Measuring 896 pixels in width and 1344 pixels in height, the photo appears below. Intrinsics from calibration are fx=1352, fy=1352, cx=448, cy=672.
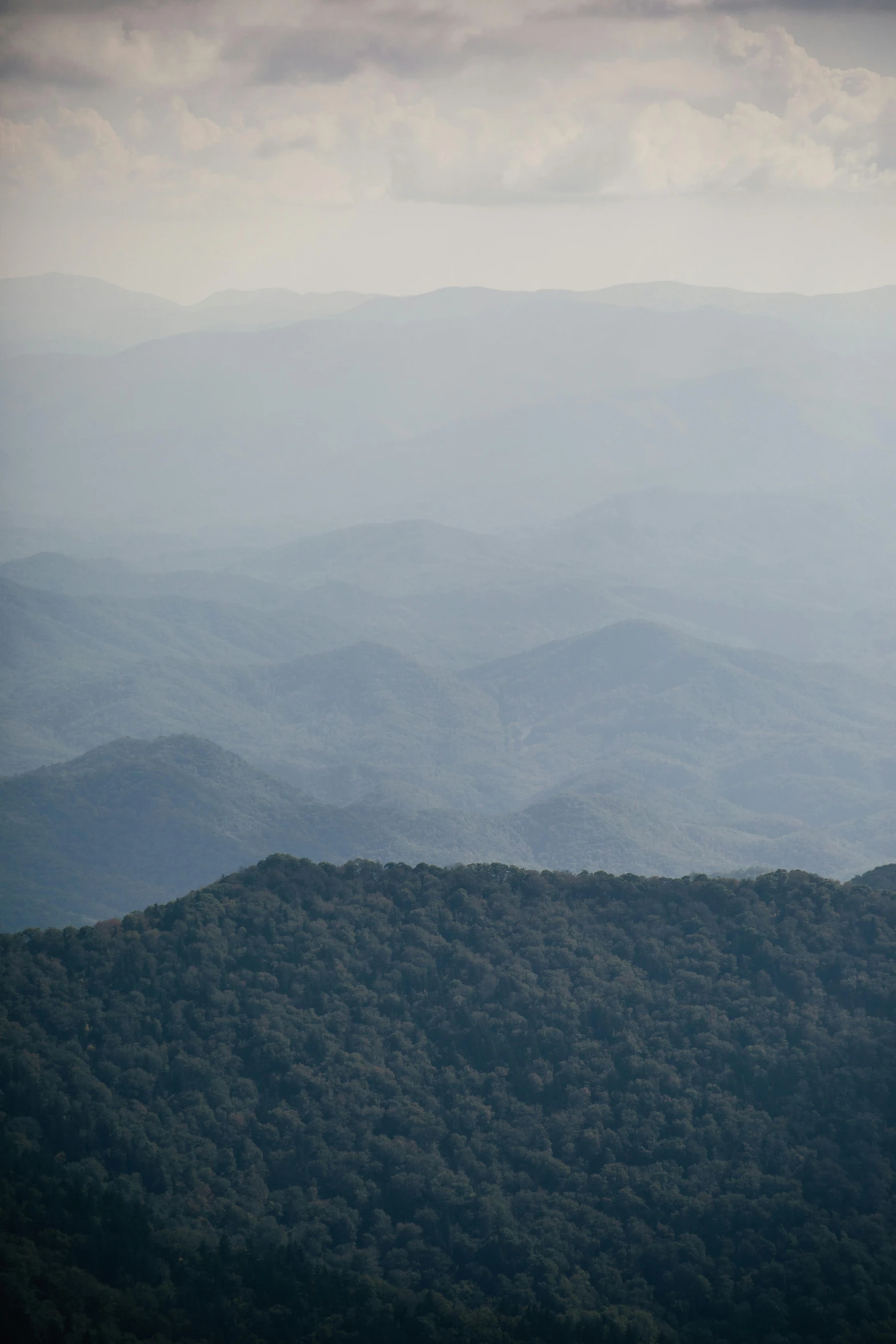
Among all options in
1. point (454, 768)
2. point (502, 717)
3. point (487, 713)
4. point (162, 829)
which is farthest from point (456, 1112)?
point (502, 717)

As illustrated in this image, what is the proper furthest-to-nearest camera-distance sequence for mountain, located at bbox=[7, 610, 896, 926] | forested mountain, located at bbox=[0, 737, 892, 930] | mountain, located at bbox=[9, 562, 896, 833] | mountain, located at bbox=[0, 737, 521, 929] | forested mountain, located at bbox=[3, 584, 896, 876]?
1. mountain, located at bbox=[9, 562, 896, 833]
2. forested mountain, located at bbox=[3, 584, 896, 876]
3. mountain, located at bbox=[7, 610, 896, 926]
4. forested mountain, located at bbox=[0, 737, 892, 930]
5. mountain, located at bbox=[0, 737, 521, 929]

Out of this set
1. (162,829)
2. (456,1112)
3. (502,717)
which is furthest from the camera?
(502,717)

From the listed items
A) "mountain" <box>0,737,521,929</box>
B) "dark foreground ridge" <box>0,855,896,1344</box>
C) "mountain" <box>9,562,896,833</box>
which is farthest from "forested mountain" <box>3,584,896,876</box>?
"dark foreground ridge" <box>0,855,896,1344</box>

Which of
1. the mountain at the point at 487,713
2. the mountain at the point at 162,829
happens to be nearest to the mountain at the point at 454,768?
the mountain at the point at 162,829

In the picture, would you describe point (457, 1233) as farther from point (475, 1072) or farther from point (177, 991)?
point (177, 991)

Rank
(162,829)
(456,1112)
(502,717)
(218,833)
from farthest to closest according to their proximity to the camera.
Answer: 1. (502,717)
2. (218,833)
3. (162,829)
4. (456,1112)

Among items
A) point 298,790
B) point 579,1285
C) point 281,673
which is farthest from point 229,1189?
point 281,673

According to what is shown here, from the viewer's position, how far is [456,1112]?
120 feet

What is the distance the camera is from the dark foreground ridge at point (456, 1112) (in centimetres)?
2922

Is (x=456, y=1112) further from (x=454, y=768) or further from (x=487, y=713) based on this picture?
(x=487, y=713)

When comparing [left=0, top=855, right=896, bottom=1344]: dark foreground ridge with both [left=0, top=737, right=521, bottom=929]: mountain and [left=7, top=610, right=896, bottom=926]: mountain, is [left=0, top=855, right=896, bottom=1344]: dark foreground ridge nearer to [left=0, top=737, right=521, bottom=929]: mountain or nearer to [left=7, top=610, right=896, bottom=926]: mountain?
[left=7, top=610, right=896, bottom=926]: mountain

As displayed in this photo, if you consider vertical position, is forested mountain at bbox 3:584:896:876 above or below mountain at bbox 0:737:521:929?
above

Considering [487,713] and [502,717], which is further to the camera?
[502,717]

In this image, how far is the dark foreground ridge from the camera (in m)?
29.2
